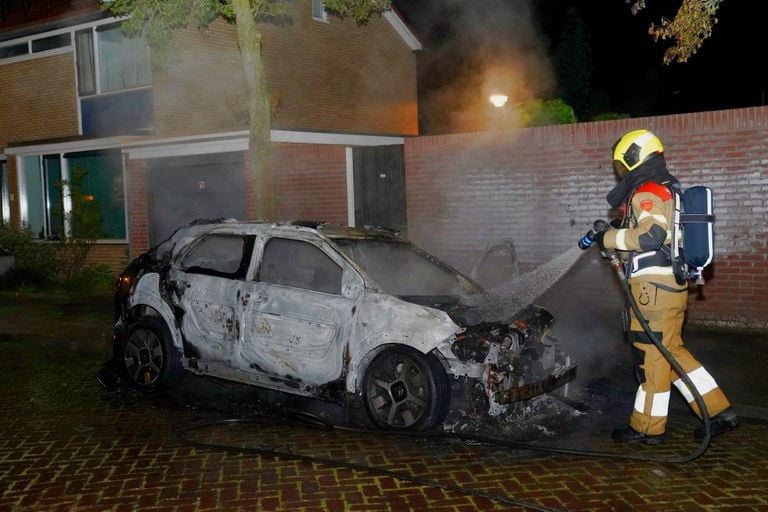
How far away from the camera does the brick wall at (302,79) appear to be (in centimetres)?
1559

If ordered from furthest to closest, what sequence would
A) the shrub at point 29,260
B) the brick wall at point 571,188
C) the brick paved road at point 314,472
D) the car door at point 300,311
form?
the shrub at point 29,260 < the brick wall at point 571,188 < the car door at point 300,311 < the brick paved road at point 314,472

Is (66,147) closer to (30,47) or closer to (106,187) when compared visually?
(106,187)

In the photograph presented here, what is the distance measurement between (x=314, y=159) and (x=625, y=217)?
7.40 metres

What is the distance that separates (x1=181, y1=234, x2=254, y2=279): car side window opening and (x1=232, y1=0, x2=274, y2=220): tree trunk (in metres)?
2.13

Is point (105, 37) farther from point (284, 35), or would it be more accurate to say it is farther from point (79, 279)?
point (79, 279)

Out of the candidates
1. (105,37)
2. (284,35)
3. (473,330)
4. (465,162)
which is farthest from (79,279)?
(473,330)

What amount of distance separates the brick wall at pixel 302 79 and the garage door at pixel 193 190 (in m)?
1.12

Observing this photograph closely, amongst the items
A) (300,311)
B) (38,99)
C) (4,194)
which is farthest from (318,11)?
(300,311)

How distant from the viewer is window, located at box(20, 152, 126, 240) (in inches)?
617

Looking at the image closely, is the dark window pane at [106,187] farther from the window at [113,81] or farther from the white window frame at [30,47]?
the white window frame at [30,47]

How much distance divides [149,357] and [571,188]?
585cm

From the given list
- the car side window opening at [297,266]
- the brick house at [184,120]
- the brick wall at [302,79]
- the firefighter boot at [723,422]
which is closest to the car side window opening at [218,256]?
the car side window opening at [297,266]

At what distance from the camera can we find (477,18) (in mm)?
16797

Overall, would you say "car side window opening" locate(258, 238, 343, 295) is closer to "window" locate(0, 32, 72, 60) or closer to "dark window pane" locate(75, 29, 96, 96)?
"dark window pane" locate(75, 29, 96, 96)
